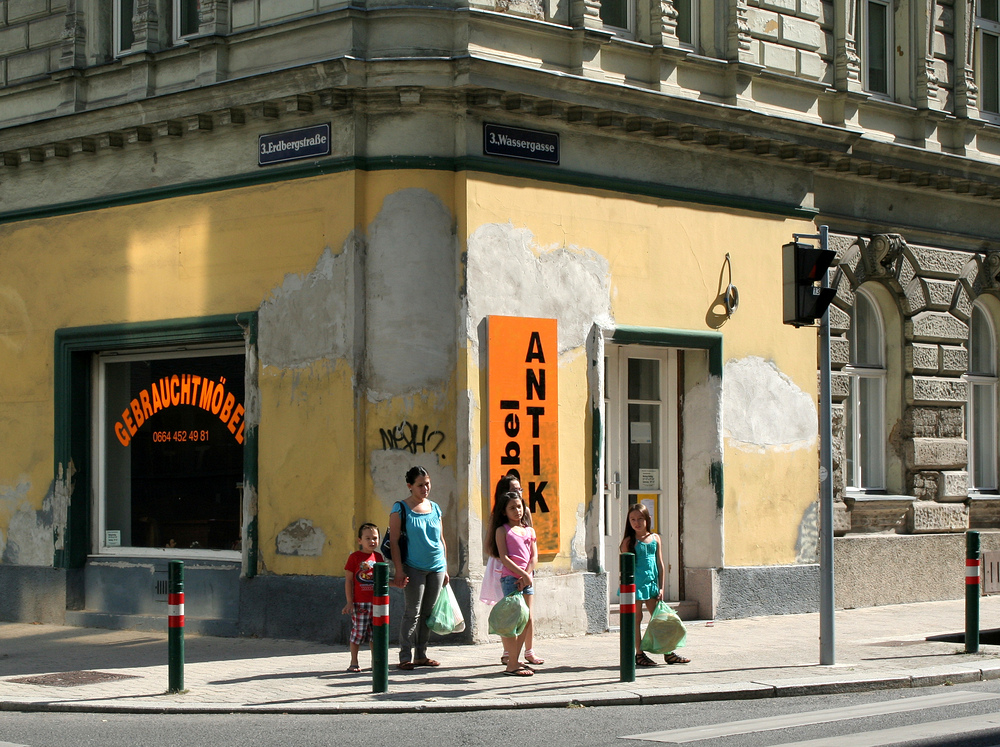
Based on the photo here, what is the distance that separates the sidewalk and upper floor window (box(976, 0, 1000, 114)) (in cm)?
770

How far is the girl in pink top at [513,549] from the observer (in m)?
11.0

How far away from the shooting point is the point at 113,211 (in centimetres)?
1492

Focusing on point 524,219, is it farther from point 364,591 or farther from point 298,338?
point 364,591

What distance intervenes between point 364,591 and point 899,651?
4.71 m

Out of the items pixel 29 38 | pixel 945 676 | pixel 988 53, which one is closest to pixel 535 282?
pixel 945 676

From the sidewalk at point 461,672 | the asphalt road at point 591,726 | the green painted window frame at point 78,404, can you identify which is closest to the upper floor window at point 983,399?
the sidewalk at point 461,672

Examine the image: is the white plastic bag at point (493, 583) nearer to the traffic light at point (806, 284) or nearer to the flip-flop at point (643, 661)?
the flip-flop at point (643, 661)

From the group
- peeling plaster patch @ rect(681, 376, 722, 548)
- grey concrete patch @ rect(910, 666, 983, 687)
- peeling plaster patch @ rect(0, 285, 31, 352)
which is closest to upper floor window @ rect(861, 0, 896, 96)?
peeling plaster patch @ rect(681, 376, 722, 548)

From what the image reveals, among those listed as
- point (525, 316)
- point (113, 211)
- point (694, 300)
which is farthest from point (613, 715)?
point (113, 211)

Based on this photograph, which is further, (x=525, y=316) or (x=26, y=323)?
(x=26, y=323)

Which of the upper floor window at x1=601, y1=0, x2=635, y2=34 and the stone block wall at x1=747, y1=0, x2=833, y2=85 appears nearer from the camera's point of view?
the upper floor window at x1=601, y1=0, x2=635, y2=34

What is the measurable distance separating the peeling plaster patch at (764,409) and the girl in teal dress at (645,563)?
3778 millimetres

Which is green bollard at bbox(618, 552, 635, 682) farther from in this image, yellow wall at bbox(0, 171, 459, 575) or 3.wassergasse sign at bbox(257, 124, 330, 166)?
3.wassergasse sign at bbox(257, 124, 330, 166)

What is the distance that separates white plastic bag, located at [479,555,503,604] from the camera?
11117 millimetres
